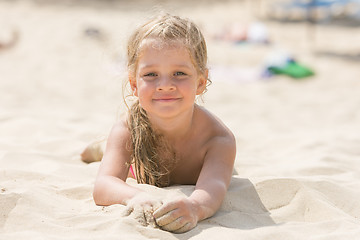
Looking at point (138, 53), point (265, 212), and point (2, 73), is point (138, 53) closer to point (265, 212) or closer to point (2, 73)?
point (265, 212)

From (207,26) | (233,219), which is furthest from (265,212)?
(207,26)

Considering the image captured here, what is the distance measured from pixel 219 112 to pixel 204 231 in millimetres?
3707

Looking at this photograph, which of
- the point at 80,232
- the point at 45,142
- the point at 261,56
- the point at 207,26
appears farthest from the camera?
the point at 207,26

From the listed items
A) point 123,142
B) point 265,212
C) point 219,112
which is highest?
point 123,142

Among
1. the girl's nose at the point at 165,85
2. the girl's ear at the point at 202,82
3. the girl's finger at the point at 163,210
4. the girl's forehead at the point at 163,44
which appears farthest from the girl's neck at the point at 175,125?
the girl's finger at the point at 163,210

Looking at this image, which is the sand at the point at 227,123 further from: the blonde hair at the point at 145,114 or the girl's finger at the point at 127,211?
the blonde hair at the point at 145,114

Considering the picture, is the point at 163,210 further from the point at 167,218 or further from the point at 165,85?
the point at 165,85

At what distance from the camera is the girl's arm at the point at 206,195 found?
2.14 m

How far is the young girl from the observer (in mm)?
2318

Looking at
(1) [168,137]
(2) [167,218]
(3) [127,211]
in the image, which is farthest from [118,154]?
(2) [167,218]

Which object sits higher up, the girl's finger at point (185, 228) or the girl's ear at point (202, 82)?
the girl's ear at point (202, 82)

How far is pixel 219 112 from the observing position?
5809 millimetres

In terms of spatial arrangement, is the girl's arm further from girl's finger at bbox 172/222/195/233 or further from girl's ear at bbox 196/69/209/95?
girl's ear at bbox 196/69/209/95

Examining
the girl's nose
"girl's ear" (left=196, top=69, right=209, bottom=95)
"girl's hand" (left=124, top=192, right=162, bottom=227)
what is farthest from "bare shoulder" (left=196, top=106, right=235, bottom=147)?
"girl's hand" (left=124, top=192, right=162, bottom=227)
